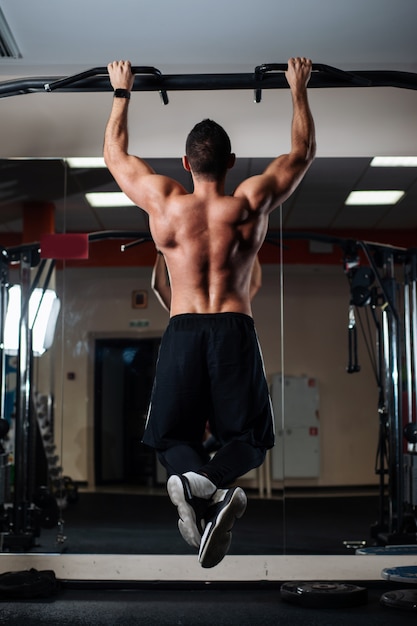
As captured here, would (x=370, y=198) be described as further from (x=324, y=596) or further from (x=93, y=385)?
(x=324, y=596)

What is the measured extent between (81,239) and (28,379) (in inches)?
38.8

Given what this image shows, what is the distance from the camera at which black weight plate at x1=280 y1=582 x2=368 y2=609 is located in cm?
458

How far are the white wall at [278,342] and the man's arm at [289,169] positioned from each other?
204cm

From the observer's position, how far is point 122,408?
526cm

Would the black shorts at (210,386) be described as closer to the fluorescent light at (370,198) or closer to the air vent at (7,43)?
the fluorescent light at (370,198)

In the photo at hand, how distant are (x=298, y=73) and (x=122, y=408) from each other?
104 inches

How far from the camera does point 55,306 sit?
17.5ft

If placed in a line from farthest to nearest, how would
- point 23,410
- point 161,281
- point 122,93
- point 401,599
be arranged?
1. point 23,410
2. point 161,281
3. point 401,599
4. point 122,93

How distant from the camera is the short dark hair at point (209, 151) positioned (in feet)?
10.4

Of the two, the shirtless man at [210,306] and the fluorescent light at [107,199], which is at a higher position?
the fluorescent light at [107,199]

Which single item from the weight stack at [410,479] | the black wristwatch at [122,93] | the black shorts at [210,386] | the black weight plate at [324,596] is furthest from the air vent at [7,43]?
the black weight plate at [324,596]

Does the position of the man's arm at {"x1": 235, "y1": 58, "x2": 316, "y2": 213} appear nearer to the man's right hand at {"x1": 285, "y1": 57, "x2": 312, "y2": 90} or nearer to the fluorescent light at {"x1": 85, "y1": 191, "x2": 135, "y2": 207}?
the man's right hand at {"x1": 285, "y1": 57, "x2": 312, "y2": 90}

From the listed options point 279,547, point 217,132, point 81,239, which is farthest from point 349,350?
point 217,132

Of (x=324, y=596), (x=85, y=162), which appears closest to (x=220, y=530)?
(x=324, y=596)
